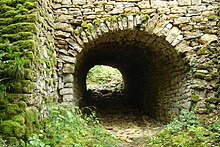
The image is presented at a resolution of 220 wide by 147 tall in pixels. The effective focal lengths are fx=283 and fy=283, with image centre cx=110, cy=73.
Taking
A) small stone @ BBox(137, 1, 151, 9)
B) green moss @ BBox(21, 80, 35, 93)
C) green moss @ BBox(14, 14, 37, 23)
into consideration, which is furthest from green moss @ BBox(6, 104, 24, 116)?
small stone @ BBox(137, 1, 151, 9)

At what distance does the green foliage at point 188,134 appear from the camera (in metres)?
4.45

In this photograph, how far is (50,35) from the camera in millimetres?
5320

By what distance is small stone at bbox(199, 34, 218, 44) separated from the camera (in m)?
5.97

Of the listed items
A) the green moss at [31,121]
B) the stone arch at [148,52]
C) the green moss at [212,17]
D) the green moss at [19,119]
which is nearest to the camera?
the green moss at [19,119]

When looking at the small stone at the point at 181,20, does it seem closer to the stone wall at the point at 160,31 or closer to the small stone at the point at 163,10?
the stone wall at the point at 160,31

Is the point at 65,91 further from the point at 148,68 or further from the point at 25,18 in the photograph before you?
the point at 148,68

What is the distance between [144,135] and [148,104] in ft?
8.92

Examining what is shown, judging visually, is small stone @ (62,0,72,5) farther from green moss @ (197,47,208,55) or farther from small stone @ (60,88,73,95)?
green moss @ (197,47,208,55)

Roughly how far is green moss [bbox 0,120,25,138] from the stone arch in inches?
105

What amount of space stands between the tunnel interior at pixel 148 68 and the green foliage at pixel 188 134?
0.69 metres

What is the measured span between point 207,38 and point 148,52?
6.56ft

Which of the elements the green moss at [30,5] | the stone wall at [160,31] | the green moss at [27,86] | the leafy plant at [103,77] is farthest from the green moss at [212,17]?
the leafy plant at [103,77]

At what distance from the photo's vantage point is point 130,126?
290 inches

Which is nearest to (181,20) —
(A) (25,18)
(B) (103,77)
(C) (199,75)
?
(C) (199,75)
